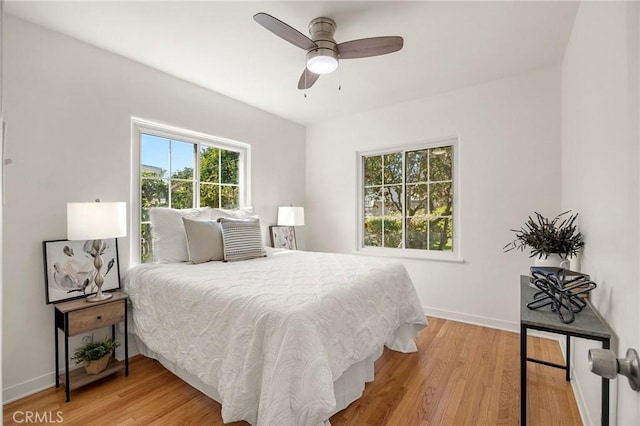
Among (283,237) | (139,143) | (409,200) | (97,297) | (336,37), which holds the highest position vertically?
(336,37)

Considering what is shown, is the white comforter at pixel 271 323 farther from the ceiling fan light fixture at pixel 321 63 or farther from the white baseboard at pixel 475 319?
the ceiling fan light fixture at pixel 321 63

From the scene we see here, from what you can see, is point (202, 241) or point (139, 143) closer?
point (202, 241)

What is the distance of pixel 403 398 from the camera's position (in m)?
2.06

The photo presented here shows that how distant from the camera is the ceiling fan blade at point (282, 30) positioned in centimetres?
180

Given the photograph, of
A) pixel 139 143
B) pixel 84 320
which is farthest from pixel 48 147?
pixel 84 320

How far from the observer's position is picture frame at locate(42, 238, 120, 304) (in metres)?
2.24

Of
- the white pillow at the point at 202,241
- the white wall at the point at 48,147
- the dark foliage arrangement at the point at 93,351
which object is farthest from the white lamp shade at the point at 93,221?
the dark foliage arrangement at the point at 93,351

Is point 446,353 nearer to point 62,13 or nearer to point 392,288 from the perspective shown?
point 392,288

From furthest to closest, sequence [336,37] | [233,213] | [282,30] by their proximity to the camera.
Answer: [233,213]
[336,37]
[282,30]

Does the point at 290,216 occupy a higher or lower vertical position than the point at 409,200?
lower

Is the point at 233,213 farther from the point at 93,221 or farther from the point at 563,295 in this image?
the point at 563,295

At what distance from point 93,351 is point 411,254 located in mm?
3185

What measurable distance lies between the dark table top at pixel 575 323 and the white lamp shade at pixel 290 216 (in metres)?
2.69

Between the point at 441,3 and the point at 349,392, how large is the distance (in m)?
2.59
